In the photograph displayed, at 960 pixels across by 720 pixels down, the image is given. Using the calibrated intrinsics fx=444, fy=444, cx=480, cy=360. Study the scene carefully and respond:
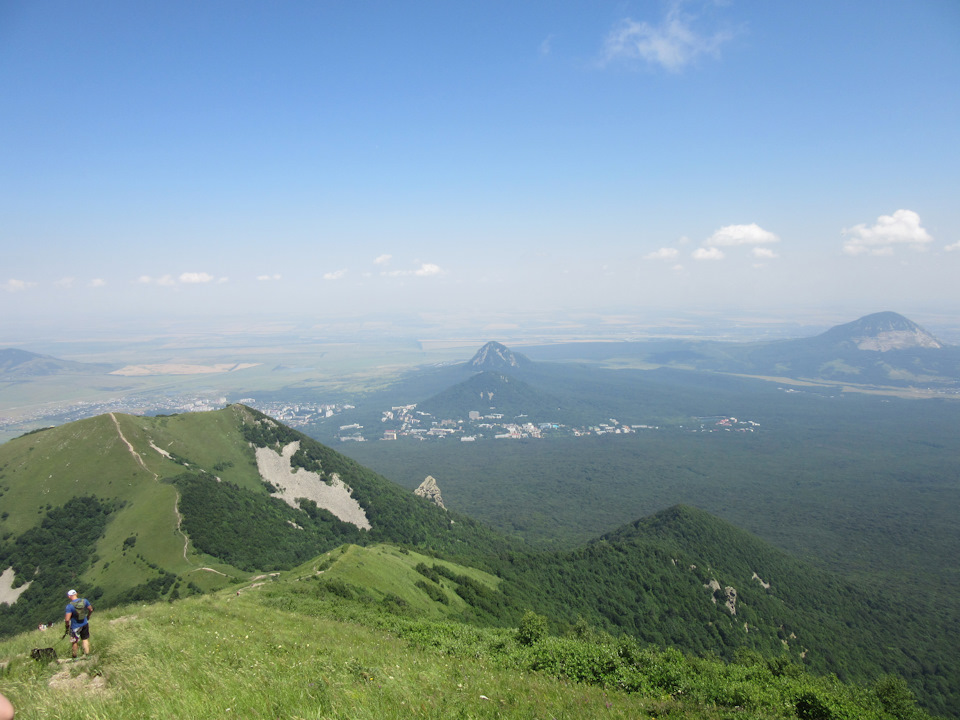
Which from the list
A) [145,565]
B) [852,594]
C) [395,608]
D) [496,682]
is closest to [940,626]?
[852,594]

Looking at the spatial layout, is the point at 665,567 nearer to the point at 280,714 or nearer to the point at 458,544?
the point at 458,544

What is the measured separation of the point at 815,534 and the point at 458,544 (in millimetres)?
106304

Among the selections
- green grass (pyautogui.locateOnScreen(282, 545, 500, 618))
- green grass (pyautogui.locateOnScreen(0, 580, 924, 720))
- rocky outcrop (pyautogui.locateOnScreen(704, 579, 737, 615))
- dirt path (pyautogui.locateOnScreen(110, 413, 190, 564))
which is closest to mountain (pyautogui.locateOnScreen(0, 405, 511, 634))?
dirt path (pyautogui.locateOnScreen(110, 413, 190, 564))

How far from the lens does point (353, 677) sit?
14328 millimetres

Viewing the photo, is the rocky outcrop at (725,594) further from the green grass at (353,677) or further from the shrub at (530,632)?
the shrub at (530,632)

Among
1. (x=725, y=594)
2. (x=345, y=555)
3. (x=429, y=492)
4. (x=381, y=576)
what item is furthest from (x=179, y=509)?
(x=725, y=594)

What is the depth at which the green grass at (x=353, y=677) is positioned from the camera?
11.7 meters

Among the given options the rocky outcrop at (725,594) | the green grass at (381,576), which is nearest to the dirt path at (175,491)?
the green grass at (381,576)

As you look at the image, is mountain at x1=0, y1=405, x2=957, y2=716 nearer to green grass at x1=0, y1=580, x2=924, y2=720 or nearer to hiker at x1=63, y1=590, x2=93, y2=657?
green grass at x1=0, y1=580, x2=924, y2=720

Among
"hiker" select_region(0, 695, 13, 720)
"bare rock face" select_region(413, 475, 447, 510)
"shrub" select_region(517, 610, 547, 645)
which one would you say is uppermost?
"hiker" select_region(0, 695, 13, 720)

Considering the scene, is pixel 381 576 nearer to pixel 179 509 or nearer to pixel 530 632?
pixel 530 632

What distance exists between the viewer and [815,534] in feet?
416

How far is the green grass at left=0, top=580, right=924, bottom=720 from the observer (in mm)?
11742

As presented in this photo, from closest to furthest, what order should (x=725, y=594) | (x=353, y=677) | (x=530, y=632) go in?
(x=353, y=677), (x=530, y=632), (x=725, y=594)
